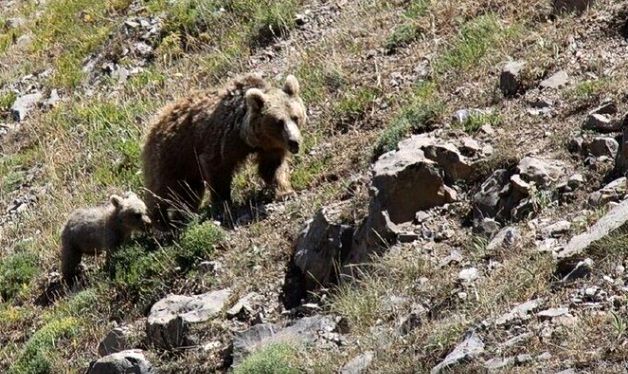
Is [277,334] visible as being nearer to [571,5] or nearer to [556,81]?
[556,81]

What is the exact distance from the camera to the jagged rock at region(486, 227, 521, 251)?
8.52m

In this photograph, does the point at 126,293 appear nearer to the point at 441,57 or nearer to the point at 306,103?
the point at 306,103

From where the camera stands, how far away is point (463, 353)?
24.0 ft

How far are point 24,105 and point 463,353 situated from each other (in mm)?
11671

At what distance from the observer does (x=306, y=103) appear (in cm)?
1315

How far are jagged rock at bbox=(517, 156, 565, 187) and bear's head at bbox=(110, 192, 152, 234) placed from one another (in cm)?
447

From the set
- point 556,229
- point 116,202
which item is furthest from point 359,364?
point 116,202

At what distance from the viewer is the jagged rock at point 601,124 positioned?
934cm

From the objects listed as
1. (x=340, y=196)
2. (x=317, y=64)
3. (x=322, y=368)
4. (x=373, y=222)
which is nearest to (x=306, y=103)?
(x=317, y=64)

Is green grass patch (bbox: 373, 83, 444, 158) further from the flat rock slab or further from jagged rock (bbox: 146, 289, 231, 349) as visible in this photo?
the flat rock slab

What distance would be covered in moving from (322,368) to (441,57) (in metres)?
5.15

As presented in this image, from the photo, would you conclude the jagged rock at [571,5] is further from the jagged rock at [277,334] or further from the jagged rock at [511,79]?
the jagged rock at [277,334]

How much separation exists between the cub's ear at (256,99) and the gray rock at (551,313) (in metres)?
4.63

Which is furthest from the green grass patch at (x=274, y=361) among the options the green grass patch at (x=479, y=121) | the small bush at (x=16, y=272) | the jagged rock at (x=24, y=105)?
the jagged rock at (x=24, y=105)
